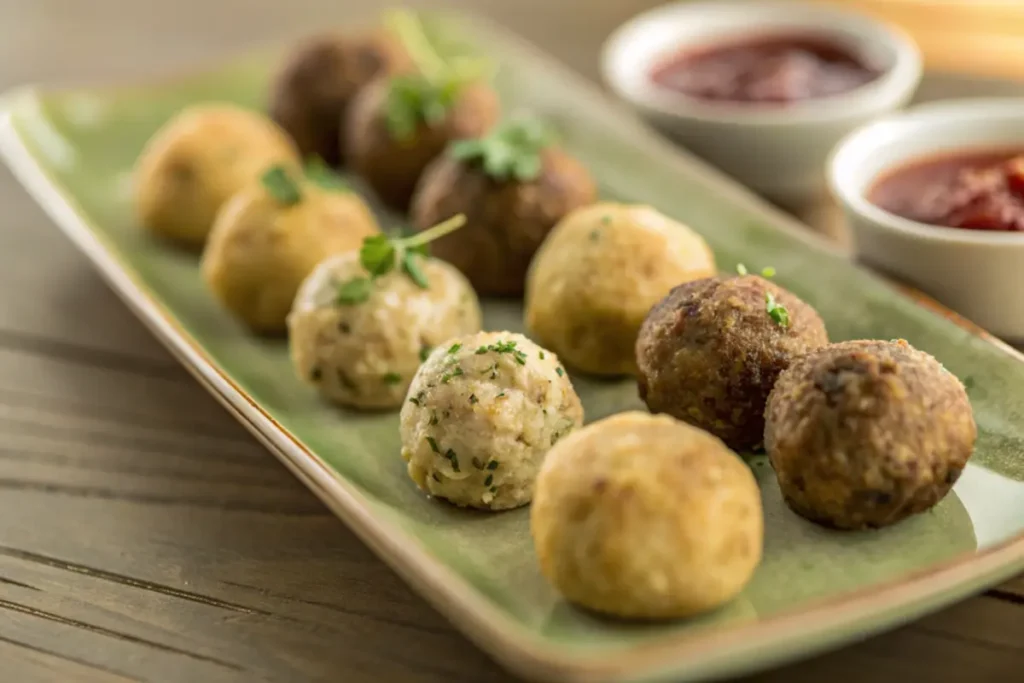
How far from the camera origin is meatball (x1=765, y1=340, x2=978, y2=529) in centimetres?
238

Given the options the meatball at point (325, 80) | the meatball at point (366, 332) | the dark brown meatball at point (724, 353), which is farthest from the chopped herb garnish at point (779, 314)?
the meatball at point (325, 80)

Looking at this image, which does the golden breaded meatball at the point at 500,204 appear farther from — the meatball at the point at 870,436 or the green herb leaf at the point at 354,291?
the meatball at the point at 870,436

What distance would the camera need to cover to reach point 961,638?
2.37m

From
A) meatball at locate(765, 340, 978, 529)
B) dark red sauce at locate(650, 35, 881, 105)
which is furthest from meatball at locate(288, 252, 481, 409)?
dark red sauce at locate(650, 35, 881, 105)

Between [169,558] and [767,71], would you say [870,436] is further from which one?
[767,71]

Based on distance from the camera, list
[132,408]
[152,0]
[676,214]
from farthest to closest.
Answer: [152,0] → [676,214] → [132,408]

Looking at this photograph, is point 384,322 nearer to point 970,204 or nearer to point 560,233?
point 560,233

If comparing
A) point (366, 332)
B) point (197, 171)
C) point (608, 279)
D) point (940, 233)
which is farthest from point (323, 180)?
point (940, 233)

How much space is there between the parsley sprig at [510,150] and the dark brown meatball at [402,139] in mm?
324

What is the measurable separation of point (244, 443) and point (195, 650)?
79 centimetres

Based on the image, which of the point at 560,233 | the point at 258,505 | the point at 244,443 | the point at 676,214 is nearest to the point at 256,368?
the point at 244,443

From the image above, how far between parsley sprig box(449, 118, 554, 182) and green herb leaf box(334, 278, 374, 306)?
2.02ft

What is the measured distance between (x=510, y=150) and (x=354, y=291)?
76 cm

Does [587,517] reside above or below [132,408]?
above
